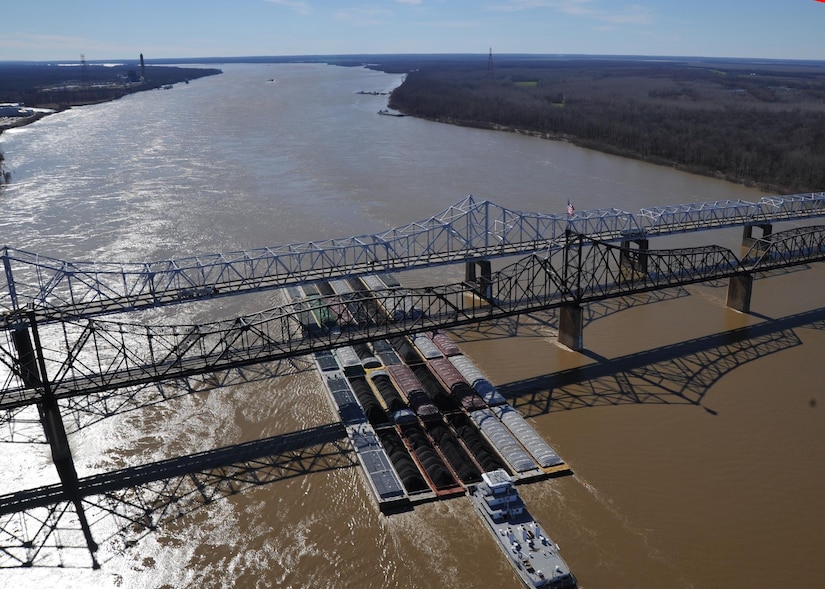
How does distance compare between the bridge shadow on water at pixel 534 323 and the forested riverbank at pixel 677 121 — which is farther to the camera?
the forested riverbank at pixel 677 121

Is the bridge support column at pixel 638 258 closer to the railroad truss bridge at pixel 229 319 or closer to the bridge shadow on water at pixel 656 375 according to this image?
the railroad truss bridge at pixel 229 319

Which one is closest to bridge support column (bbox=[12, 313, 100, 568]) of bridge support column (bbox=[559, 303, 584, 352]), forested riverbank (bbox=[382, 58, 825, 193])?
bridge support column (bbox=[559, 303, 584, 352])

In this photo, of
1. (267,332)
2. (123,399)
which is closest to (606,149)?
(267,332)

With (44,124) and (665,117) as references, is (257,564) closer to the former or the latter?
(665,117)

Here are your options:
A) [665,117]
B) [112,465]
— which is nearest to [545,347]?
[112,465]

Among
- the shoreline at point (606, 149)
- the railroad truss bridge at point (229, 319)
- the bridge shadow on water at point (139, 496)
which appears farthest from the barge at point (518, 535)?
the shoreline at point (606, 149)

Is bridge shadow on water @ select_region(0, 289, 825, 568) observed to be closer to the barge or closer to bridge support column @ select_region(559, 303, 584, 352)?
bridge support column @ select_region(559, 303, 584, 352)

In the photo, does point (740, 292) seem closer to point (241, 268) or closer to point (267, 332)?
point (267, 332)
